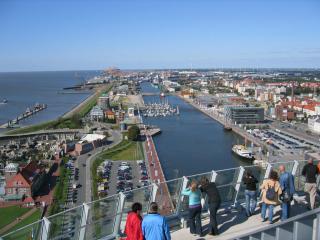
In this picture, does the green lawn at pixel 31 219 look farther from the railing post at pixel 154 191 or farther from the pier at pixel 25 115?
the pier at pixel 25 115

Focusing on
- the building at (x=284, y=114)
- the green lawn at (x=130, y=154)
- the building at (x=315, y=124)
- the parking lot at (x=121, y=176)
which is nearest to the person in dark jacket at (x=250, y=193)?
the parking lot at (x=121, y=176)

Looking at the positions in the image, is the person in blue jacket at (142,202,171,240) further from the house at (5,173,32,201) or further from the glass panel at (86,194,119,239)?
the house at (5,173,32,201)

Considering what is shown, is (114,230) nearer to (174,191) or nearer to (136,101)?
(174,191)

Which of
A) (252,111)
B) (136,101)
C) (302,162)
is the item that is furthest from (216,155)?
(136,101)

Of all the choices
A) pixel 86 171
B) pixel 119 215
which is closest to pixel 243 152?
pixel 86 171

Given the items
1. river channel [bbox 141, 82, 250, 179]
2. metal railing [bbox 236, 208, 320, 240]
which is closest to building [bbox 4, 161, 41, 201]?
river channel [bbox 141, 82, 250, 179]

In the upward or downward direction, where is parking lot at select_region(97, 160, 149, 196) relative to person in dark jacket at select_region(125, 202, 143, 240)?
downward
